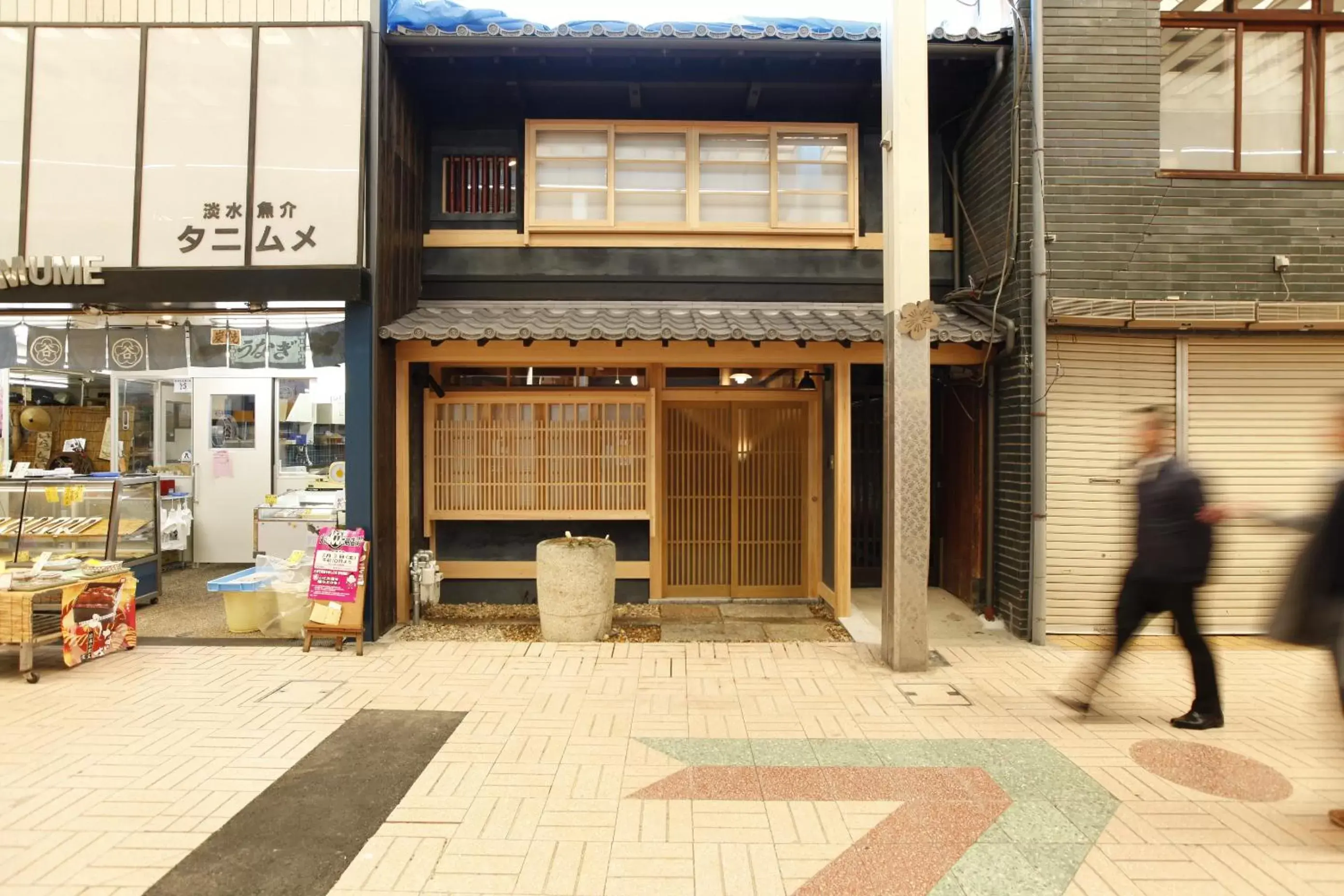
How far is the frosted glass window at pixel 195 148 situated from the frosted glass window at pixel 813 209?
224 inches

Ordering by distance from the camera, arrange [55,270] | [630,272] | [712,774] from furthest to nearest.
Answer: [630,272] < [55,270] < [712,774]

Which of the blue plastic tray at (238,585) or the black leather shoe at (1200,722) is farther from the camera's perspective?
the blue plastic tray at (238,585)

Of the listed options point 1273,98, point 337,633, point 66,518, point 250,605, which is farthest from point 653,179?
point 66,518

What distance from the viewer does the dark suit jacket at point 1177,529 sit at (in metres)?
4.58

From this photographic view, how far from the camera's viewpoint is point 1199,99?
7.20 m

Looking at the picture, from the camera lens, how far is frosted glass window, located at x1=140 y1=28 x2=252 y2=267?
21.9ft

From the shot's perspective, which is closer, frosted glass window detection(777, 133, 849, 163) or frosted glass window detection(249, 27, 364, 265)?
frosted glass window detection(249, 27, 364, 265)

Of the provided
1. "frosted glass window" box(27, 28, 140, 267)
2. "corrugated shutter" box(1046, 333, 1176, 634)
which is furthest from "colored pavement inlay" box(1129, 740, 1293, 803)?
"frosted glass window" box(27, 28, 140, 267)

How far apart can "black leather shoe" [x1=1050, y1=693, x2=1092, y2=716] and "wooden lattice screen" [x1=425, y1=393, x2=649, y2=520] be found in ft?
14.4

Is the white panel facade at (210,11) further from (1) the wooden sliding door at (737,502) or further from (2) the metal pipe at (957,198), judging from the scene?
(2) the metal pipe at (957,198)

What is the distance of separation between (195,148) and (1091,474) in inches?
370

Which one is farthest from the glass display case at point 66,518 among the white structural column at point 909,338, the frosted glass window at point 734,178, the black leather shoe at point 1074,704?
the black leather shoe at point 1074,704

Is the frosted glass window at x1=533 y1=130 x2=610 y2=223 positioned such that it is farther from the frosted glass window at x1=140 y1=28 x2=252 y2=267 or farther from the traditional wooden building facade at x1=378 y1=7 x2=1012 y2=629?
the frosted glass window at x1=140 y1=28 x2=252 y2=267

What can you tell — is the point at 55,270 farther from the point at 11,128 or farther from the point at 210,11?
the point at 210,11
